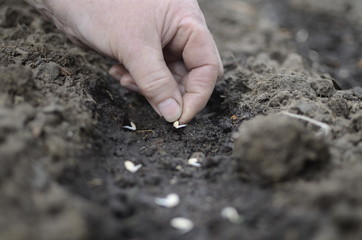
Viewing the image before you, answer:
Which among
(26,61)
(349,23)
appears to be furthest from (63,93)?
(349,23)

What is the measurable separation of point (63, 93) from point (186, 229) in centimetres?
97

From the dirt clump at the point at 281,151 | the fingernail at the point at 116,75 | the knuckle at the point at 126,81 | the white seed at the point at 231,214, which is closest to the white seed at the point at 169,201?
the white seed at the point at 231,214

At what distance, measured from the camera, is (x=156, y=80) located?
2193 mm

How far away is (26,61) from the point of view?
2260mm

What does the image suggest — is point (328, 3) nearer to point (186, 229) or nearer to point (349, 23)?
point (349, 23)

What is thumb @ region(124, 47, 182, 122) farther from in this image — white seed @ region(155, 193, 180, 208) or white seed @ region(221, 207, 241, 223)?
white seed @ region(221, 207, 241, 223)

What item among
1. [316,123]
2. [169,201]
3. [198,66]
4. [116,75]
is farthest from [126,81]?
[316,123]

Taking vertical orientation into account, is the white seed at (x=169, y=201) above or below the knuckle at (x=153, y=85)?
below

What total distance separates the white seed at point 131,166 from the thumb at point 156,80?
1.58 feet

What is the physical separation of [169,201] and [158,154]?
416 mm

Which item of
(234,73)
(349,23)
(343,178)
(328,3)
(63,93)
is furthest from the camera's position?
(328,3)

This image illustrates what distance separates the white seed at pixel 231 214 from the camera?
4.89 ft

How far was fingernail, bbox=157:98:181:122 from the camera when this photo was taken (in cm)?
226

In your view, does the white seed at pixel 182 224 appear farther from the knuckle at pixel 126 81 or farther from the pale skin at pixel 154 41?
the knuckle at pixel 126 81
